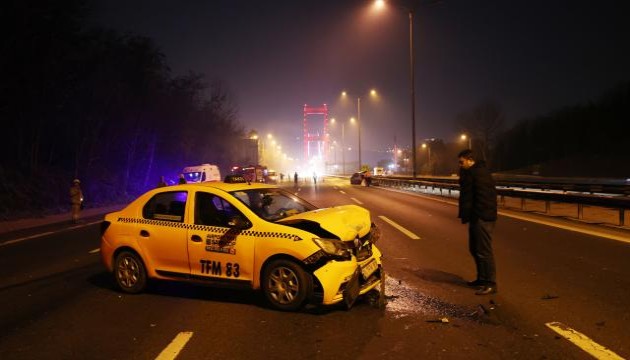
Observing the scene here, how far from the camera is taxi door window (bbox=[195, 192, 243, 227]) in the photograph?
22.4 feet

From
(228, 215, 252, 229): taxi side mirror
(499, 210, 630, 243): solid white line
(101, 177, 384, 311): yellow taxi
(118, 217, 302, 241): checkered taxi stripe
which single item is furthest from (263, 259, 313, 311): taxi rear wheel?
(499, 210, 630, 243): solid white line

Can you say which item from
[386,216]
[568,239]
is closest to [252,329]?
[568,239]

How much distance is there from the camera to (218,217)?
6875 millimetres

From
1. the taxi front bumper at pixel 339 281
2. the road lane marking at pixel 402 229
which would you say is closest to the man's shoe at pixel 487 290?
the taxi front bumper at pixel 339 281

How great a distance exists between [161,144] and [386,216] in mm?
38648

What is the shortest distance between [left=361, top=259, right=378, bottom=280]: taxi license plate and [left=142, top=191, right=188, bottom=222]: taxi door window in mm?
2615

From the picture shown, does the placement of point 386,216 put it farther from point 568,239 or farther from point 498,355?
point 498,355

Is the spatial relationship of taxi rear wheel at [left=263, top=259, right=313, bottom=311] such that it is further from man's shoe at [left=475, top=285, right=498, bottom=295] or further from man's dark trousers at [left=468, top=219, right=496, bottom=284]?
man's dark trousers at [left=468, top=219, right=496, bottom=284]

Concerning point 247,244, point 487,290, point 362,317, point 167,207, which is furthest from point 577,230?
point 167,207

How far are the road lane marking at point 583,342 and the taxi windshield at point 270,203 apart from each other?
11.5 ft

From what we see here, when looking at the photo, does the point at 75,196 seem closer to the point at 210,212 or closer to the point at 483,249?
the point at 210,212

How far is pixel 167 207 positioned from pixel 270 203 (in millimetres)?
1485

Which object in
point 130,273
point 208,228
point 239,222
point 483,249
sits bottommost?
point 130,273

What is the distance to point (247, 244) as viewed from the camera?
21.0 feet
